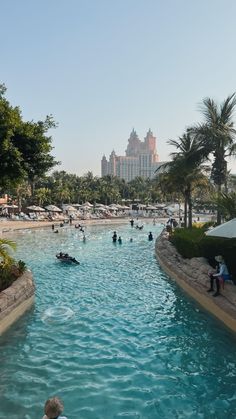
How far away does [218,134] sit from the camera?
25.8 m

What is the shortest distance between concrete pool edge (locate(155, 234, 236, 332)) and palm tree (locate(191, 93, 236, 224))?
22.5 feet

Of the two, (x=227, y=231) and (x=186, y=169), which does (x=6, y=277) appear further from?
(x=186, y=169)

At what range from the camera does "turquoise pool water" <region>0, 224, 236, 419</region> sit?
26.2 feet

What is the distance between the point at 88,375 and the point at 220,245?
941 centimetres

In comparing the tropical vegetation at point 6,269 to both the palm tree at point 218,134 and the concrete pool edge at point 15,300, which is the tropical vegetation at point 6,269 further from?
the palm tree at point 218,134

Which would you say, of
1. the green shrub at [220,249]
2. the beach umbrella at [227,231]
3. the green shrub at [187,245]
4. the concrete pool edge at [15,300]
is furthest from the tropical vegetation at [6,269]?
the green shrub at [187,245]

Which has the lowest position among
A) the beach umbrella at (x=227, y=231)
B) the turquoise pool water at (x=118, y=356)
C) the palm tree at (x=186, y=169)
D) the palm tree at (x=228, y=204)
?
the turquoise pool water at (x=118, y=356)

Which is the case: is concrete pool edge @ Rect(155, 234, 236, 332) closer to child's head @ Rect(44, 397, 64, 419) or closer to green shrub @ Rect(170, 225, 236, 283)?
green shrub @ Rect(170, 225, 236, 283)

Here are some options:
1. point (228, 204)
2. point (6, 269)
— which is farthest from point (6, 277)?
point (228, 204)

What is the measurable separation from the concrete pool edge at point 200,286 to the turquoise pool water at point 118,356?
0.38 metres

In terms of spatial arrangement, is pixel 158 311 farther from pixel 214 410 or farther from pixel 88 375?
pixel 214 410

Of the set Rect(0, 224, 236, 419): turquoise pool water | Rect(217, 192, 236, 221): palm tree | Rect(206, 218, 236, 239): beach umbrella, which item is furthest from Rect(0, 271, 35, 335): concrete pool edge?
Rect(217, 192, 236, 221): palm tree

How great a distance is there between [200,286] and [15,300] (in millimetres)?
7416

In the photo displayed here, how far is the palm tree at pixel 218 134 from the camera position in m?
26.1
